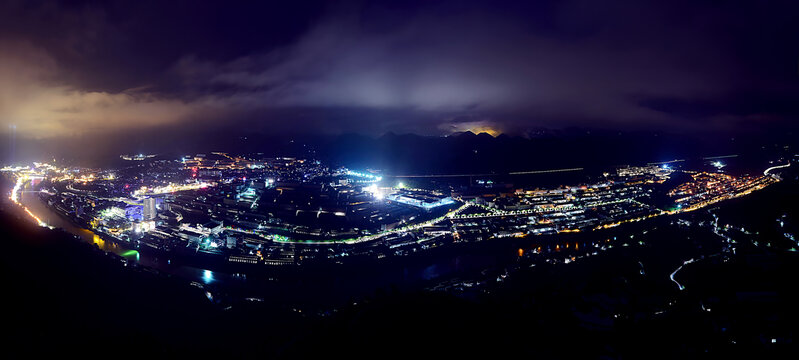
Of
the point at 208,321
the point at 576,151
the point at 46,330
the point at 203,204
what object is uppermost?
the point at 576,151

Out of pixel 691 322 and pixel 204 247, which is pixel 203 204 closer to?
pixel 204 247

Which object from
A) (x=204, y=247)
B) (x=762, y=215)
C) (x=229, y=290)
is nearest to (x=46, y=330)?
(x=229, y=290)

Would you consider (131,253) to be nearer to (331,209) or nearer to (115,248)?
(115,248)

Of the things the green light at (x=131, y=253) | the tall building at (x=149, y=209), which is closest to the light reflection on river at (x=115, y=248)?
the green light at (x=131, y=253)

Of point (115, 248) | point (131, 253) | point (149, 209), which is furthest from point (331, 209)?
point (115, 248)

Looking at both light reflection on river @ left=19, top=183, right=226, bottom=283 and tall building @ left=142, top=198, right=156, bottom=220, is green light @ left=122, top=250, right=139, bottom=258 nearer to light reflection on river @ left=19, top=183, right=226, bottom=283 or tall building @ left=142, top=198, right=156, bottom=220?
light reflection on river @ left=19, top=183, right=226, bottom=283

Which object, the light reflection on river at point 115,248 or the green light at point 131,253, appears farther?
the green light at point 131,253

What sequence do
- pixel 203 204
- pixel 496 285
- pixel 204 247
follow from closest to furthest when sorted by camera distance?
pixel 496 285 → pixel 204 247 → pixel 203 204

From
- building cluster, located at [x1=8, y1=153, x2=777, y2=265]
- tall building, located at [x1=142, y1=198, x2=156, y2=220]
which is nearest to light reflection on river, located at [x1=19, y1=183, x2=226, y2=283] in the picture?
building cluster, located at [x1=8, y1=153, x2=777, y2=265]

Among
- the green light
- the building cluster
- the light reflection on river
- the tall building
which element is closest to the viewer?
the light reflection on river

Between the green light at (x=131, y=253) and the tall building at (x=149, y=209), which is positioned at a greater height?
the tall building at (x=149, y=209)

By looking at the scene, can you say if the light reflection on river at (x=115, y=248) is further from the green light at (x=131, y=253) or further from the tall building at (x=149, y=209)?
the tall building at (x=149, y=209)
